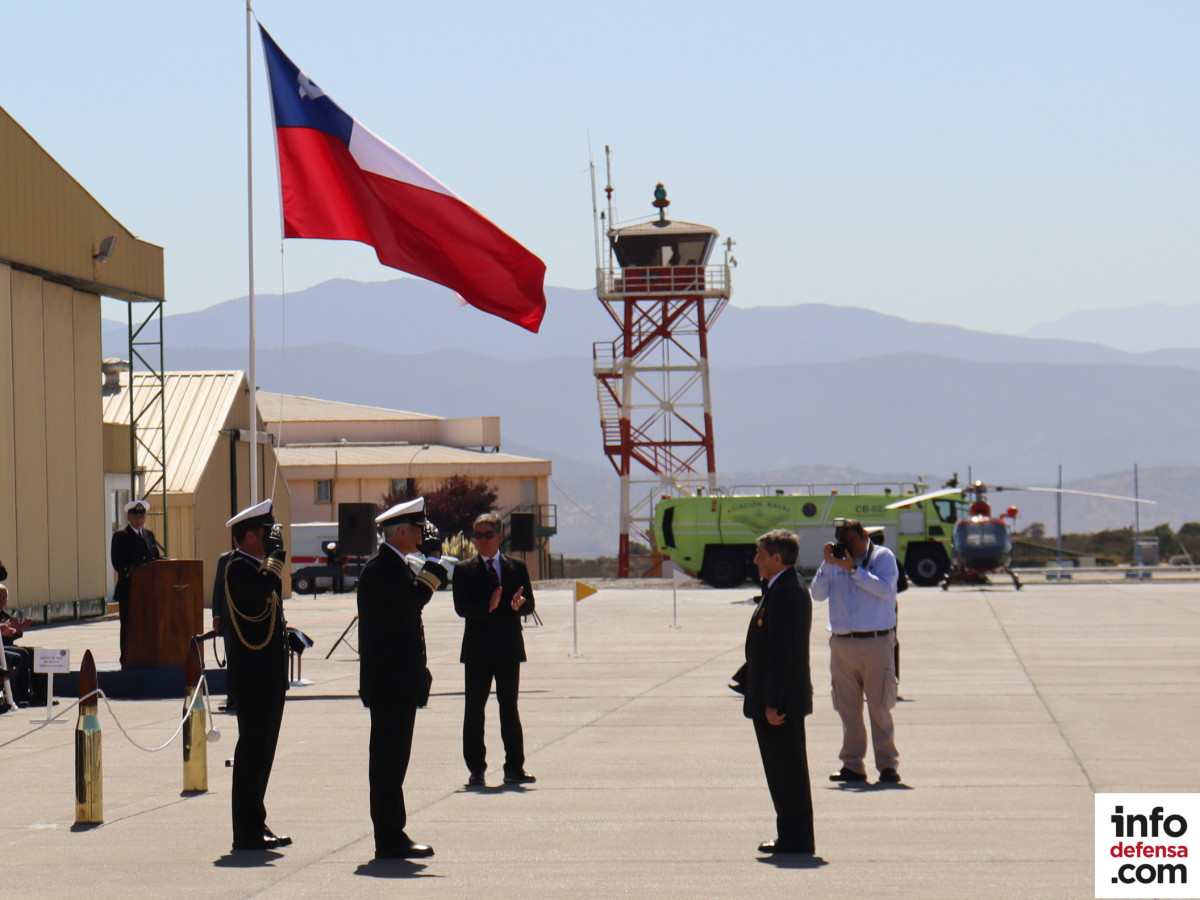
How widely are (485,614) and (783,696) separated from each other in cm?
351

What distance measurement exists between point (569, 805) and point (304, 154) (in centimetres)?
856

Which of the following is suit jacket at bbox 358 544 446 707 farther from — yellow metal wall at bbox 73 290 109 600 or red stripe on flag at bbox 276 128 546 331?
yellow metal wall at bbox 73 290 109 600

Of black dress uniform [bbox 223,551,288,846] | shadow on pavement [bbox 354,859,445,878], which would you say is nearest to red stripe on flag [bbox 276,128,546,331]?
black dress uniform [bbox 223,551,288,846]

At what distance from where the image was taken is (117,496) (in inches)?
1358

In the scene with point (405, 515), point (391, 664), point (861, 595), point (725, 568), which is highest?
point (405, 515)

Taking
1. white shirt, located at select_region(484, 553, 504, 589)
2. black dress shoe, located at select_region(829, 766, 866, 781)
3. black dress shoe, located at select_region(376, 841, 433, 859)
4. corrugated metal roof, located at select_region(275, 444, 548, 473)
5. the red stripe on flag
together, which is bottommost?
black dress shoe, located at select_region(829, 766, 866, 781)

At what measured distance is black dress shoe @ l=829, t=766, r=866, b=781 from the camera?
1059 cm

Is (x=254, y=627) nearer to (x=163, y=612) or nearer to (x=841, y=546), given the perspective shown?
(x=841, y=546)

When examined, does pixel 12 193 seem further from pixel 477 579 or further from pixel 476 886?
pixel 476 886

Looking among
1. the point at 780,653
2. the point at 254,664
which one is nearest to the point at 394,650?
the point at 254,664

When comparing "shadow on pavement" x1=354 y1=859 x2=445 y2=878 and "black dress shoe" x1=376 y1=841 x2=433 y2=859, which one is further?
"black dress shoe" x1=376 y1=841 x2=433 y2=859

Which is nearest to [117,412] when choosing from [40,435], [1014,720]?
[40,435]

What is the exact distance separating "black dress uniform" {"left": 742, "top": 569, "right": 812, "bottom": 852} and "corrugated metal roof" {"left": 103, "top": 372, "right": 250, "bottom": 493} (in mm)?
29878

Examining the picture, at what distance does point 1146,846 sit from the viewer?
7.53 m
